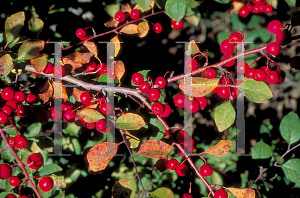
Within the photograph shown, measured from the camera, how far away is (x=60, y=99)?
1014 millimetres

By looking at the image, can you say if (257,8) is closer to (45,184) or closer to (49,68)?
(49,68)

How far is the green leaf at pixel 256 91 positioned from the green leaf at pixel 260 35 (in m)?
1.00

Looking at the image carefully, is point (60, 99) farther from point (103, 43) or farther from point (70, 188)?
point (70, 188)

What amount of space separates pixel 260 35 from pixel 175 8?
1.20 meters

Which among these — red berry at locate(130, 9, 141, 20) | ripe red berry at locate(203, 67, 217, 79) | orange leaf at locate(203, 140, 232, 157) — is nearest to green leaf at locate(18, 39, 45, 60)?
red berry at locate(130, 9, 141, 20)

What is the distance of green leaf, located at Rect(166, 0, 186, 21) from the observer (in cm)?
80

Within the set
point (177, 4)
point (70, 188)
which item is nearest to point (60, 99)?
point (177, 4)

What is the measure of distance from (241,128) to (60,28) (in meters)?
1.58

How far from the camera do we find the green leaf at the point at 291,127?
111 centimetres

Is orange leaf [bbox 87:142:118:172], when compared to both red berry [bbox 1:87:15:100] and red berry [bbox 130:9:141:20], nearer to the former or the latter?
red berry [bbox 1:87:15:100]

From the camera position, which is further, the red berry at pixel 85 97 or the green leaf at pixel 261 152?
the green leaf at pixel 261 152

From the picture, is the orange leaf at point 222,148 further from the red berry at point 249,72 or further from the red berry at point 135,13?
the red berry at point 135,13

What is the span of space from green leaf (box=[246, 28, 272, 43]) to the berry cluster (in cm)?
16

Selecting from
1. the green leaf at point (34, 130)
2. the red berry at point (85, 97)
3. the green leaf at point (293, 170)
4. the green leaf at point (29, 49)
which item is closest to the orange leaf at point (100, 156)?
the red berry at point (85, 97)
